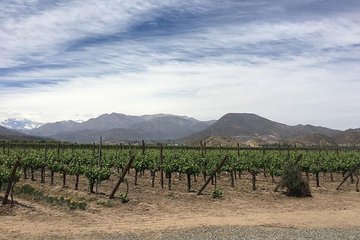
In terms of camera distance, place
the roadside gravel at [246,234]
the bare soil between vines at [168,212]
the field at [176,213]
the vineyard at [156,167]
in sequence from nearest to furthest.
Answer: the roadside gravel at [246,234] < the field at [176,213] < the bare soil between vines at [168,212] < the vineyard at [156,167]

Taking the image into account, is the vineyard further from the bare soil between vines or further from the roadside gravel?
the roadside gravel

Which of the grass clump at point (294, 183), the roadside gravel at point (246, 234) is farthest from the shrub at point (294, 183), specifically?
the roadside gravel at point (246, 234)

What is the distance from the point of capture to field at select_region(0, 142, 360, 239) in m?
14.7

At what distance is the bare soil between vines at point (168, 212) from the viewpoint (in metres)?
15.6

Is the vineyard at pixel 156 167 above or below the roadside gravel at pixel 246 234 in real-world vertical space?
above

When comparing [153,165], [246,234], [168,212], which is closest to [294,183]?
[168,212]

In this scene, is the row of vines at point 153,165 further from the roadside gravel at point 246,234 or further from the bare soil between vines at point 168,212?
the roadside gravel at point 246,234

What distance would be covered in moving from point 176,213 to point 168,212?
434 millimetres

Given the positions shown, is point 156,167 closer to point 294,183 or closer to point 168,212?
point 168,212

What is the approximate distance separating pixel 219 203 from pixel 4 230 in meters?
10.6

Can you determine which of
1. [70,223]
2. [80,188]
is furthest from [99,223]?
[80,188]

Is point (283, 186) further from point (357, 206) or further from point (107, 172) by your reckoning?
Result: point (107, 172)

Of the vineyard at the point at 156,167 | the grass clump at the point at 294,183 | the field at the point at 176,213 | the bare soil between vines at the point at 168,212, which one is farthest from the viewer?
the grass clump at the point at 294,183

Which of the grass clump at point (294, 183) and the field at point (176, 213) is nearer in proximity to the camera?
the field at point (176, 213)
